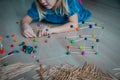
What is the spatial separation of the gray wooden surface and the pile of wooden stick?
0.05m

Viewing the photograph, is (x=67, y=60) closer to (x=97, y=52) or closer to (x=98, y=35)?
(x=97, y=52)

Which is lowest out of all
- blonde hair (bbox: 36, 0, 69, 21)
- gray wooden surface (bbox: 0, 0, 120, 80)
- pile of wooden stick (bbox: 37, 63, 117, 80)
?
pile of wooden stick (bbox: 37, 63, 117, 80)

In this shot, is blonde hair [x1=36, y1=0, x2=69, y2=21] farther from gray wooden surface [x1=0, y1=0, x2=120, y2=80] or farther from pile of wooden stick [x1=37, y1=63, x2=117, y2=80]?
pile of wooden stick [x1=37, y1=63, x2=117, y2=80]

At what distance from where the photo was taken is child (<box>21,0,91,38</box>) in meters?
1.41

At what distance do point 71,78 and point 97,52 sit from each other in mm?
307

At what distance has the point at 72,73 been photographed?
1.03m

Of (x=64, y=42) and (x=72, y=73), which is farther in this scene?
(x=64, y=42)

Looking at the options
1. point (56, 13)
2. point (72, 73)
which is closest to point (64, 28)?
point (56, 13)

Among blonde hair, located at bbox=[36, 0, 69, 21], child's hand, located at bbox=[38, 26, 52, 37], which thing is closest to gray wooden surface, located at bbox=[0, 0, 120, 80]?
child's hand, located at bbox=[38, 26, 52, 37]

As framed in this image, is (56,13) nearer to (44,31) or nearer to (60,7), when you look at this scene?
(60,7)

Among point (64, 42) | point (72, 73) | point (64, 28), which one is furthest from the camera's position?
point (64, 28)

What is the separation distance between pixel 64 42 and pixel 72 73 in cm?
35

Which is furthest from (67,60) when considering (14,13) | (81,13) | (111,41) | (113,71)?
Answer: (14,13)

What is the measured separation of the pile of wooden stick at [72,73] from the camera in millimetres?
1009
